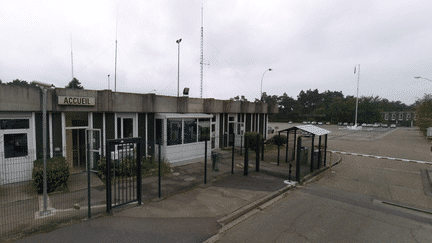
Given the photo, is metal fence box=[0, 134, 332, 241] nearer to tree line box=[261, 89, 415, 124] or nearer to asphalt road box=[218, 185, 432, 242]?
asphalt road box=[218, 185, 432, 242]

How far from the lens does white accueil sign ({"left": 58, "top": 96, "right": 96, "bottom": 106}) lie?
8109 mm

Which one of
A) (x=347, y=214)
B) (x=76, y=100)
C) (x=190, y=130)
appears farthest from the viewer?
(x=190, y=130)

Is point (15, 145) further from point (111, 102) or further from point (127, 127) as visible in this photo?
point (127, 127)

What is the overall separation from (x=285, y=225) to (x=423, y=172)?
36.9 ft

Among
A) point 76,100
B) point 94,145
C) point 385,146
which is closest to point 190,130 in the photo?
point 94,145

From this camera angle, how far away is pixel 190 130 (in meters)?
12.2

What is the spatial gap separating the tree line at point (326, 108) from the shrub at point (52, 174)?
63.8m

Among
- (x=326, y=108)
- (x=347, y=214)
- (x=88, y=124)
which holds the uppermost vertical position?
(x=326, y=108)

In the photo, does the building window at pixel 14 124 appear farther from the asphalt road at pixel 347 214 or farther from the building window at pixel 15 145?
the asphalt road at pixel 347 214

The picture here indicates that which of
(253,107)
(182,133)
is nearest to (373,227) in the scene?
(182,133)

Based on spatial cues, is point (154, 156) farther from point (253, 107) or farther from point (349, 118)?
point (349, 118)

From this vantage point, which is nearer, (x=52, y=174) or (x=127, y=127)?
(x=52, y=174)

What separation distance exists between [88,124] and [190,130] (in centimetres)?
516

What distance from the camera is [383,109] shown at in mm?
81125
